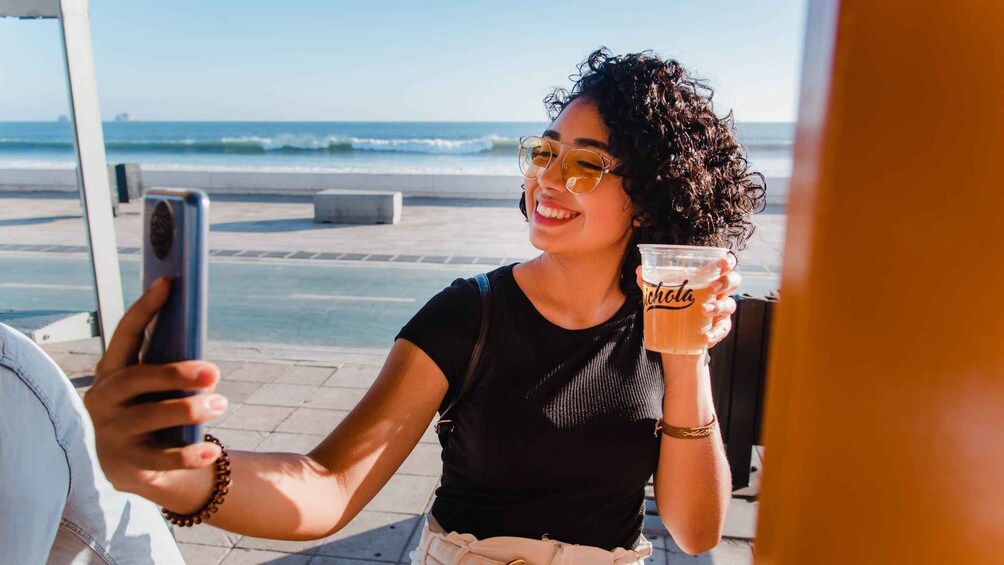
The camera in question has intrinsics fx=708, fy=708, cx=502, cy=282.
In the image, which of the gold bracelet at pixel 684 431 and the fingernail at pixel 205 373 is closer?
the fingernail at pixel 205 373

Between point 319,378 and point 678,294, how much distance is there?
4.54m

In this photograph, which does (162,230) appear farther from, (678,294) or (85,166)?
(85,166)

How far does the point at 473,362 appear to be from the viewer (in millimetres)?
1607

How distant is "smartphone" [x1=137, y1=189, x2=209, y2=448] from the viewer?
2.39 ft

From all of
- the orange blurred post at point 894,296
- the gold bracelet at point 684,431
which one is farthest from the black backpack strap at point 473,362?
the orange blurred post at point 894,296

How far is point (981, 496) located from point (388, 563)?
10.1ft

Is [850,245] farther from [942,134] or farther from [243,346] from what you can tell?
[243,346]

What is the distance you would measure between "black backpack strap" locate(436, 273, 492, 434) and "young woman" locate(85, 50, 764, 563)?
1cm

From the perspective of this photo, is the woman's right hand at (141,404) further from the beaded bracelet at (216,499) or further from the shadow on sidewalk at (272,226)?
the shadow on sidewalk at (272,226)

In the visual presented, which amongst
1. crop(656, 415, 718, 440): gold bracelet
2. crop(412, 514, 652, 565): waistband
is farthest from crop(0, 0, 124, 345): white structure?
crop(656, 415, 718, 440): gold bracelet

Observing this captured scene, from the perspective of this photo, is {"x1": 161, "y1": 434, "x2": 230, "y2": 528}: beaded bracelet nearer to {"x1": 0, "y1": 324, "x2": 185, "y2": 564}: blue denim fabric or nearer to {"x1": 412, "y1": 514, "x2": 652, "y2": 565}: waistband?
{"x1": 0, "y1": 324, "x2": 185, "y2": 564}: blue denim fabric

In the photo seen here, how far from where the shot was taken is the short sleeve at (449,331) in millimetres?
1569

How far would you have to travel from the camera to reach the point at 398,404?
5.04ft

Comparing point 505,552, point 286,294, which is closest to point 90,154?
point 286,294
